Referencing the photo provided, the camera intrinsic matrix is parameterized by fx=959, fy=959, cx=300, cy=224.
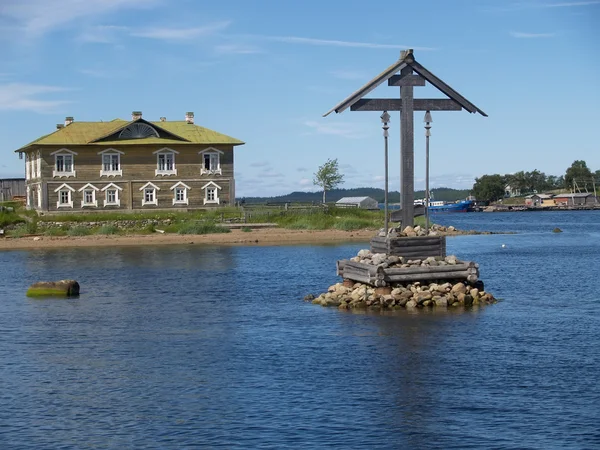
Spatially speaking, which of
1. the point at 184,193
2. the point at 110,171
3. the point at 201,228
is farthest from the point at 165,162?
the point at 201,228

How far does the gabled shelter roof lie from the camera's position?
1096 inches

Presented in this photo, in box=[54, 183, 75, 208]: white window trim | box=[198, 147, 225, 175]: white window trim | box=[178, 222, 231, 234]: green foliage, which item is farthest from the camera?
box=[198, 147, 225, 175]: white window trim

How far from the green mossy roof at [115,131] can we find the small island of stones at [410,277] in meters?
45.6

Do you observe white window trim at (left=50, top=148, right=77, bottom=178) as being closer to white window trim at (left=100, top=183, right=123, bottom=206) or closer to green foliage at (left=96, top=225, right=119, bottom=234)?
white window trim at (left=100, top=183, right=123, bottom=206)

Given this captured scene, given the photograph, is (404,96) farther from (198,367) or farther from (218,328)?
(198,367)

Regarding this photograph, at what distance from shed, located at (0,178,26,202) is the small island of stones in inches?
2890

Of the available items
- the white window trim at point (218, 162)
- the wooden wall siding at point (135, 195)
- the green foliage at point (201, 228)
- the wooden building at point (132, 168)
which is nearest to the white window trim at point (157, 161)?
the wooden building at point (132, 168)

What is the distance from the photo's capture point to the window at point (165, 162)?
71625 millimetres

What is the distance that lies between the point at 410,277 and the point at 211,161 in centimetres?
4746

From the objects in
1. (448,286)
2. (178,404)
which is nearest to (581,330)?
(448,286)

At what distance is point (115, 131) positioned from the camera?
70625mm

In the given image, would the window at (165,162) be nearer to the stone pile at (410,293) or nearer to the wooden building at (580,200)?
the stone pile at (410,293)

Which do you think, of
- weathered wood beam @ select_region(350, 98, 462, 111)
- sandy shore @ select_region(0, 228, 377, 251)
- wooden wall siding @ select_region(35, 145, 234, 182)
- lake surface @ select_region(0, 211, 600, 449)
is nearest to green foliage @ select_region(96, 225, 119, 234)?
sandy shore @ select_region(0, 228, 377, 251)

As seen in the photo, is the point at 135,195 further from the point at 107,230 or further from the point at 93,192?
the point at 107,230
